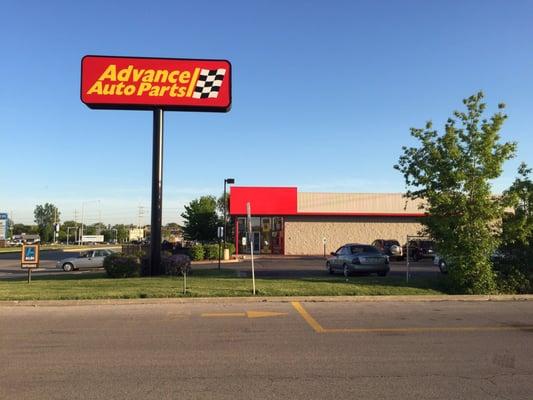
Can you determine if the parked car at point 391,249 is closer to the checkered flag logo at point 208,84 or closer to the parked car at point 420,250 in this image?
the parked car at point 420,250

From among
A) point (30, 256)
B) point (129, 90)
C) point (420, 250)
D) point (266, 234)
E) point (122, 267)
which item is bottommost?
point (122, 267)

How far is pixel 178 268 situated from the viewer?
20.3m

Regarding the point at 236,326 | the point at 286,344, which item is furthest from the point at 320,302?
the point at 286,344

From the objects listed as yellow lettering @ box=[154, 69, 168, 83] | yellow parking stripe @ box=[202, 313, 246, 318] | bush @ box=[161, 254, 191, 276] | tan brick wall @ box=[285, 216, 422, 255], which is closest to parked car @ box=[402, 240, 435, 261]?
tan brick wall @ box=[285, 216, 422, 255]

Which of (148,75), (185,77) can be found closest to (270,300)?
(185,77)

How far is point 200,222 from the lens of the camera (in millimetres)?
66500

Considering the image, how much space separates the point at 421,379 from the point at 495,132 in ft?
37.0

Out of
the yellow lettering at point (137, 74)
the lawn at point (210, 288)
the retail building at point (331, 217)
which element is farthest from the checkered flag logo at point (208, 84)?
the retail building at point (331, 217)

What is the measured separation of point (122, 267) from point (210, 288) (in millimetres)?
6333

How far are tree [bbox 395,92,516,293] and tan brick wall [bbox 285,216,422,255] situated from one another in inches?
1084

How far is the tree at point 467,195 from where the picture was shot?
1526cm

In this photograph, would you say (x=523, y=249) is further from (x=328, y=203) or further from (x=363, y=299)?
(x=328, y=203)

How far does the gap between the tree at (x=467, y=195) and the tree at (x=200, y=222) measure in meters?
51.4

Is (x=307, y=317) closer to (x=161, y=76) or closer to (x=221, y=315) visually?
(x=221, y=315)
